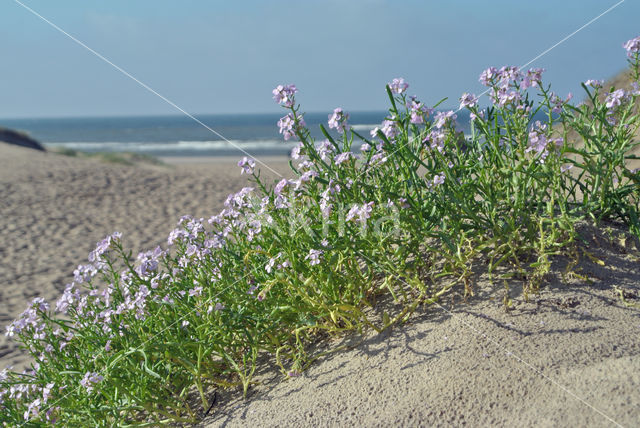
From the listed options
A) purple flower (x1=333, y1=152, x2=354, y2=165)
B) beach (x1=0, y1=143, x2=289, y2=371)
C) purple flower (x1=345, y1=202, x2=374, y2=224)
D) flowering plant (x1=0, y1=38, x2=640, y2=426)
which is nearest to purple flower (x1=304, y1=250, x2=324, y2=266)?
flowering plant (x1=0, y1=38, x2=640, y2=426)

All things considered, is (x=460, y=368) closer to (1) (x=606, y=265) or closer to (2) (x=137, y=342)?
(1) (x=606, y=265)

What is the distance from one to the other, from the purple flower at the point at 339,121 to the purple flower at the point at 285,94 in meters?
0.24

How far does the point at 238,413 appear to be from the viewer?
2.46 m

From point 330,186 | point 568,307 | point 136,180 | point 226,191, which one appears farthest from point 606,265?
point 136,180

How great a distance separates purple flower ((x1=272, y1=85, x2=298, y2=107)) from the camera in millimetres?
2654

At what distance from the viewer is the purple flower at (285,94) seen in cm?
265

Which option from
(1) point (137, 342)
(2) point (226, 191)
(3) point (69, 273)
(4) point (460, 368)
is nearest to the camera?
(4) point (460, 368)

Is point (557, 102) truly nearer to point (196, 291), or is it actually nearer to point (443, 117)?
point (443, 117)

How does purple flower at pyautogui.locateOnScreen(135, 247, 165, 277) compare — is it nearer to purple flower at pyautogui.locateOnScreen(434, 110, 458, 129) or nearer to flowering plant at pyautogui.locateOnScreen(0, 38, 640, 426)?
flowering plant at pyautogui.locateOnScreen(0, 38, 640, 426)

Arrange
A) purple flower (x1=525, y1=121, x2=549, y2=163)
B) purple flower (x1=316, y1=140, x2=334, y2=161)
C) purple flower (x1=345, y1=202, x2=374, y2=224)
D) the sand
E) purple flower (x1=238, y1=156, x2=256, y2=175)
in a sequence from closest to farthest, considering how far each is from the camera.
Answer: the sand < purple flower (x1=345, y1=202, x2=374, y2=224) < purple flower (x1=525, y1=121, x2=549, y2=163) < purple flower (x1=316, y1=140, x2=334, y2=161) < purple flower (x1=238, y1=156, x2=256, y2=175)

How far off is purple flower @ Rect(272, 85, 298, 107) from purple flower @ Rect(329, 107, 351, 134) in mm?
239

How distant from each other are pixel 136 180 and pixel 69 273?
19.6 feet

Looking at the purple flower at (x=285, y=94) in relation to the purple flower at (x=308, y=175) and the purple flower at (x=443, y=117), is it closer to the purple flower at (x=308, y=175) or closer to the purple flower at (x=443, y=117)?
the purple flower at (x=308, y=175)

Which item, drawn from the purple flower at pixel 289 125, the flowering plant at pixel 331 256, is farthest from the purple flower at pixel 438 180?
the purple flower at pixel 289 125
